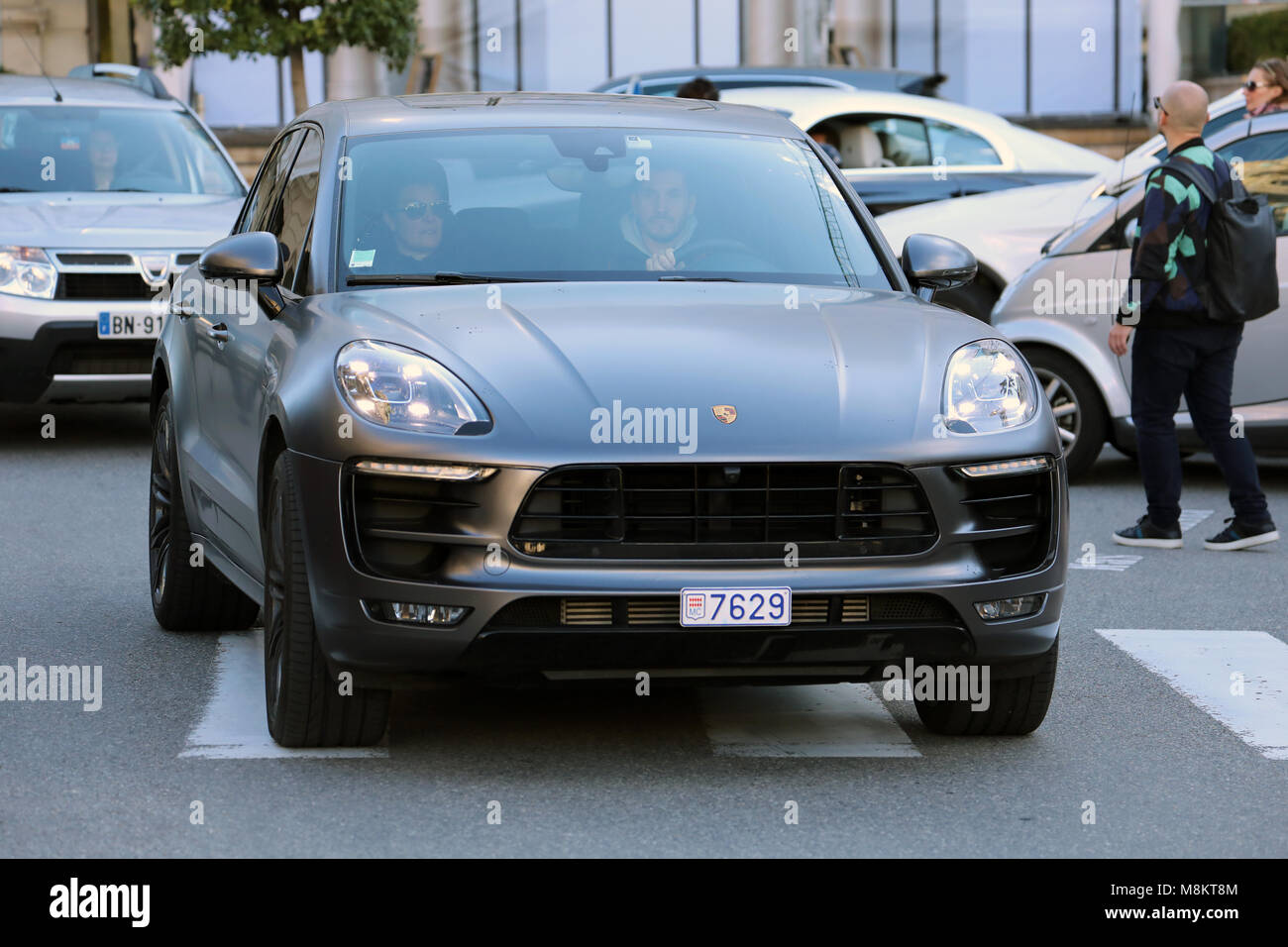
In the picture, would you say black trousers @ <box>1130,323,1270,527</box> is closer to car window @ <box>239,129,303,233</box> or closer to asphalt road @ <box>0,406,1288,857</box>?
asphalt road @ <box>0,406,1288,857</box>

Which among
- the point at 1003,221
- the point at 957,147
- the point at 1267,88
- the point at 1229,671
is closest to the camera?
the point at 1229,671

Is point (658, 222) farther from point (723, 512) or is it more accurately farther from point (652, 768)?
point (652, 768)

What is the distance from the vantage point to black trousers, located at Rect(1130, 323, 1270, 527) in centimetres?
937

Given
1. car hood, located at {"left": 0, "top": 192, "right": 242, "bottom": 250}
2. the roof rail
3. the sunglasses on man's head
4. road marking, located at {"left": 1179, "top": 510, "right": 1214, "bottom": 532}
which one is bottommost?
road marking, located at {"left": 1179, "top": 510, "right": 1214, "bottom": 532}

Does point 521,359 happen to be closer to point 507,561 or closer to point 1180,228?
point 507,561

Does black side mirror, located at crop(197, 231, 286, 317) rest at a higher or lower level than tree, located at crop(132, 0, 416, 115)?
lower

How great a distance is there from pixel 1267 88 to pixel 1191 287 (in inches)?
124

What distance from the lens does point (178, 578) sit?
743 centimetres

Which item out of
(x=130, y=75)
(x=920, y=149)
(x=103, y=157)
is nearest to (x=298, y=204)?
(x=103, y=157)

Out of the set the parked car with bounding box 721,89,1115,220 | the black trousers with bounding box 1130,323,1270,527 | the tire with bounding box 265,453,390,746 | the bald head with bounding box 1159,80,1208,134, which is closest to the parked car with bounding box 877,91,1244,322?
the parked car with bounding box 721,89,1115,220

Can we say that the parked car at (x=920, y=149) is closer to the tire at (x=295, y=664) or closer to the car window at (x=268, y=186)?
the car window at (x=268, y=186)

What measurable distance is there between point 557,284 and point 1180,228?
3.94 meters

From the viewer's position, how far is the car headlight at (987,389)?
18.2 feet

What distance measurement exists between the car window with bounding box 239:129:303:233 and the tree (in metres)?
16.4
